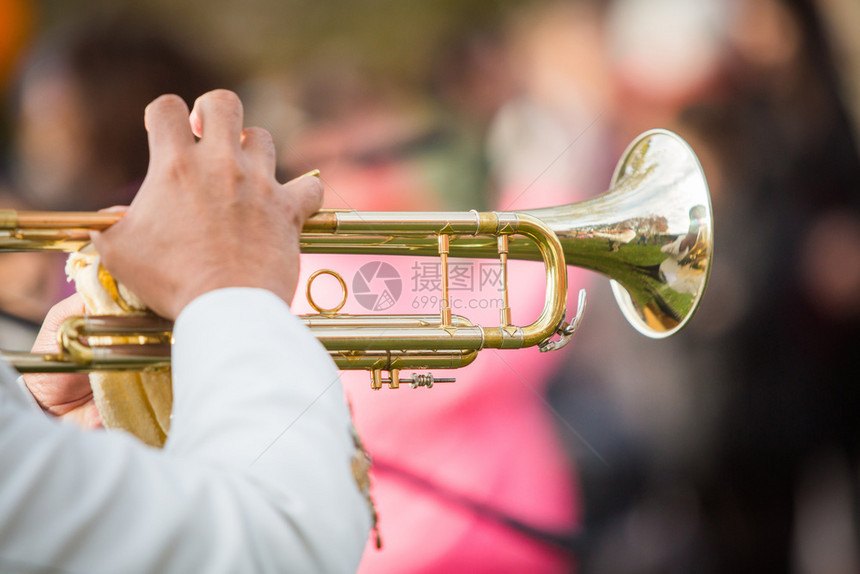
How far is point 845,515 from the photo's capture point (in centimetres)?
173

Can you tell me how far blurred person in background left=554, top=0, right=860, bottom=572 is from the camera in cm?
163

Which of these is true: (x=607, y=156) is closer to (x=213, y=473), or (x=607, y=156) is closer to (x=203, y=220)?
(x=203, y=220)

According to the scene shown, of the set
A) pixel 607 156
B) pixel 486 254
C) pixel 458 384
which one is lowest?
pixel 458 384

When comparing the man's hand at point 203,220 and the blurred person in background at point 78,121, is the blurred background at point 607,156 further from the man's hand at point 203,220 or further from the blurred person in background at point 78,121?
the man's hand at point 203,220

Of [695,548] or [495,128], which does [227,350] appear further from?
[695,548]

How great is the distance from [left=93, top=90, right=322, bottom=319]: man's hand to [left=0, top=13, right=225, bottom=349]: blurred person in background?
0.85 meters

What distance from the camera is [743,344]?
1.71 meters

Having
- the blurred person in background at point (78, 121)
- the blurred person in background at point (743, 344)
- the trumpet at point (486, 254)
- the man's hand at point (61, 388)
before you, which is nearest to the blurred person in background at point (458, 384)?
the blurred person in background at point (743, 344)

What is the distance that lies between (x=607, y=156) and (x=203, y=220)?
51.7 inches

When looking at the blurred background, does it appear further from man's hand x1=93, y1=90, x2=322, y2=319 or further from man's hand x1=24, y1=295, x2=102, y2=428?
man's hand x1=93, y1=90, x2=322, y2=319

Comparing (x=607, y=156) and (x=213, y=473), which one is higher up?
(x=607, y=156)

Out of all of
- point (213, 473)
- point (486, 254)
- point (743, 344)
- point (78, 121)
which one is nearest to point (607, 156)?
point (743, 344)

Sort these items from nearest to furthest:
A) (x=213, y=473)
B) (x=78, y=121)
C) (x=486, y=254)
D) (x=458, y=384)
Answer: (x=213, y=473) < (x=486, y=254) < (x=78, y=121) < (x=458, y=384)

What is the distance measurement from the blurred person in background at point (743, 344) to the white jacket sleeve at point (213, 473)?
48.6 inches
